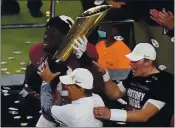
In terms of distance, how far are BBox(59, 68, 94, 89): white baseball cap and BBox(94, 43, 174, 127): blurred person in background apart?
22 cm

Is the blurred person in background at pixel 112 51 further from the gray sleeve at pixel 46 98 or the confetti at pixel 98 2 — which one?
the gray sleeve at pixel 46 98

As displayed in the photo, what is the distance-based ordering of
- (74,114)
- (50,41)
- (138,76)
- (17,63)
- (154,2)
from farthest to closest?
(17,63) < (154,2) < (50,41) < (138,76) < (74,114)

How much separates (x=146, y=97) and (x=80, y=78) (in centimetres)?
59

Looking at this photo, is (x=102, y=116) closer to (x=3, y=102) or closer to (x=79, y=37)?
(x=79, y=37)

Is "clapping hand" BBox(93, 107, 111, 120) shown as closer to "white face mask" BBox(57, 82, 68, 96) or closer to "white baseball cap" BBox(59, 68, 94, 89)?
"white baseball cap" BBox(59, 68, 94, 89)

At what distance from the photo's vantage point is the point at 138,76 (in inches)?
193

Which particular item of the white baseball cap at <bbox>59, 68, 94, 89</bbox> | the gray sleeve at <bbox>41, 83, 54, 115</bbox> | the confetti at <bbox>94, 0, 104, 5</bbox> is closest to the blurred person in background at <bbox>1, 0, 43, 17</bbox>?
the confetti at <bbox>94, 0, 104, 5</bbox>

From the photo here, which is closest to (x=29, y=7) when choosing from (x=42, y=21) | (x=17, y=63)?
(x=42, y=21)

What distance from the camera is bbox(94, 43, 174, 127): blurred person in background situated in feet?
15.6

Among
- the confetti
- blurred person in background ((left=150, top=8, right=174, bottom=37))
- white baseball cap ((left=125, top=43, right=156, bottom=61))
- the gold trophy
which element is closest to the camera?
white baseball cap ((left=125, top=43, right=156, bottom=61))

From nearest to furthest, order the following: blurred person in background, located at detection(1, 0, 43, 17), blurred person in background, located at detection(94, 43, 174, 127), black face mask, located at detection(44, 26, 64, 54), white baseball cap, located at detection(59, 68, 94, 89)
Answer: white baseball cap, located at detection(59, 68, 94, 89)
blurred person in background, located at detection(94, 43, 174, 127)
black face mask, located at detection(44, 26, 64, 54)
blurred person in background, located at detection(1, 0, 43, 17)

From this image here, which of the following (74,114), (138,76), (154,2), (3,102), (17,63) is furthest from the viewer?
(17,63)

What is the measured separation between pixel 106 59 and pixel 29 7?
269 centimetres

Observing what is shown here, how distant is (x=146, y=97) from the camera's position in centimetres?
480
